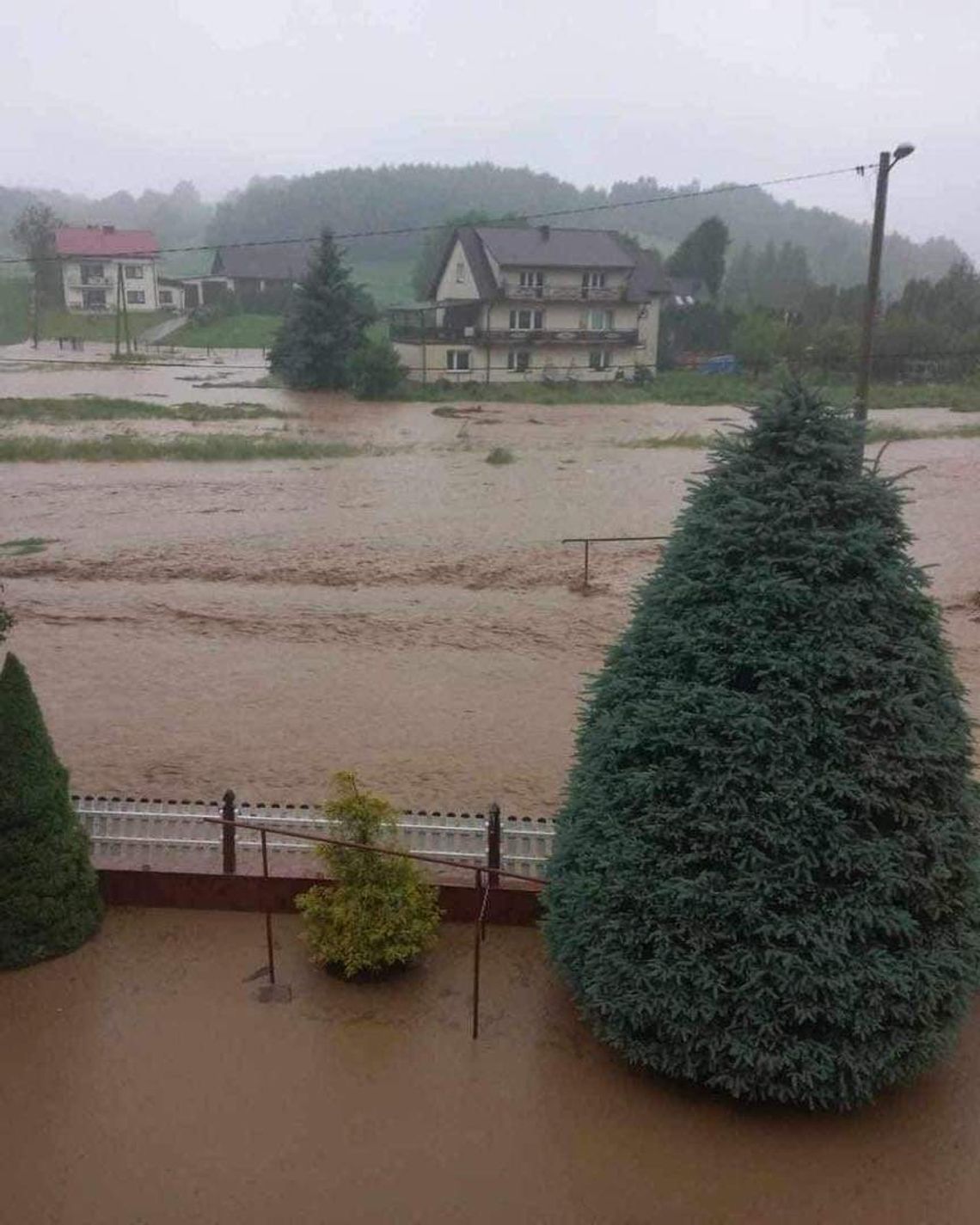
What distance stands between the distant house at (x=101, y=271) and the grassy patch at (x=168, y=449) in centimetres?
3994

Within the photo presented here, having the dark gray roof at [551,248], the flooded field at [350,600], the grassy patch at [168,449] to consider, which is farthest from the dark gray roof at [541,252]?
the grassy patch at [168,449]

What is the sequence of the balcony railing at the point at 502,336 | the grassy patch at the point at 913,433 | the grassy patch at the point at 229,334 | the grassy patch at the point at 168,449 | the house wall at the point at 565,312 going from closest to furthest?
the grassy patch at the point at 168,449 < the grassy patch at the point at 913,433 < the balcony railing at the point at 502,336 < the house wall at the point at 565,312 < the grassy patch at the point at 229,334

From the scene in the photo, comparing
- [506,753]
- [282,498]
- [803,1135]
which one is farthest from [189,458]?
[803,1135]

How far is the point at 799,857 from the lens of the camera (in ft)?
17.0

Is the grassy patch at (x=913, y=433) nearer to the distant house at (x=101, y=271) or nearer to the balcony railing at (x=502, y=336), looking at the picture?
the balcony railing at (x=502, y=336)

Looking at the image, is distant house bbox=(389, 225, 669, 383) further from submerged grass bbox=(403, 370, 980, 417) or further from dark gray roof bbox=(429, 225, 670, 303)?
submerged grass bbox=(403, 370, 980, 417)

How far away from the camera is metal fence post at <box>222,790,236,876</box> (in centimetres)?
712

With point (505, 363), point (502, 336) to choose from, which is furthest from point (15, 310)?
point (502, 336)

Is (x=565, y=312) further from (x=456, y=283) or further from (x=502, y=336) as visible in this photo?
(x=456, y=283)

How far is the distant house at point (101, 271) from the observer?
223 feet

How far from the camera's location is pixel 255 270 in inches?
2931

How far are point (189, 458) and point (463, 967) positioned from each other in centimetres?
2585

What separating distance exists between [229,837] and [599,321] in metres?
47.0

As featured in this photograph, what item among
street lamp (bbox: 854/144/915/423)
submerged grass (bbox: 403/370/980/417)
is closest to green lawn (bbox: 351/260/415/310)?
submerged grass (bbox: 403/370/980/417)
